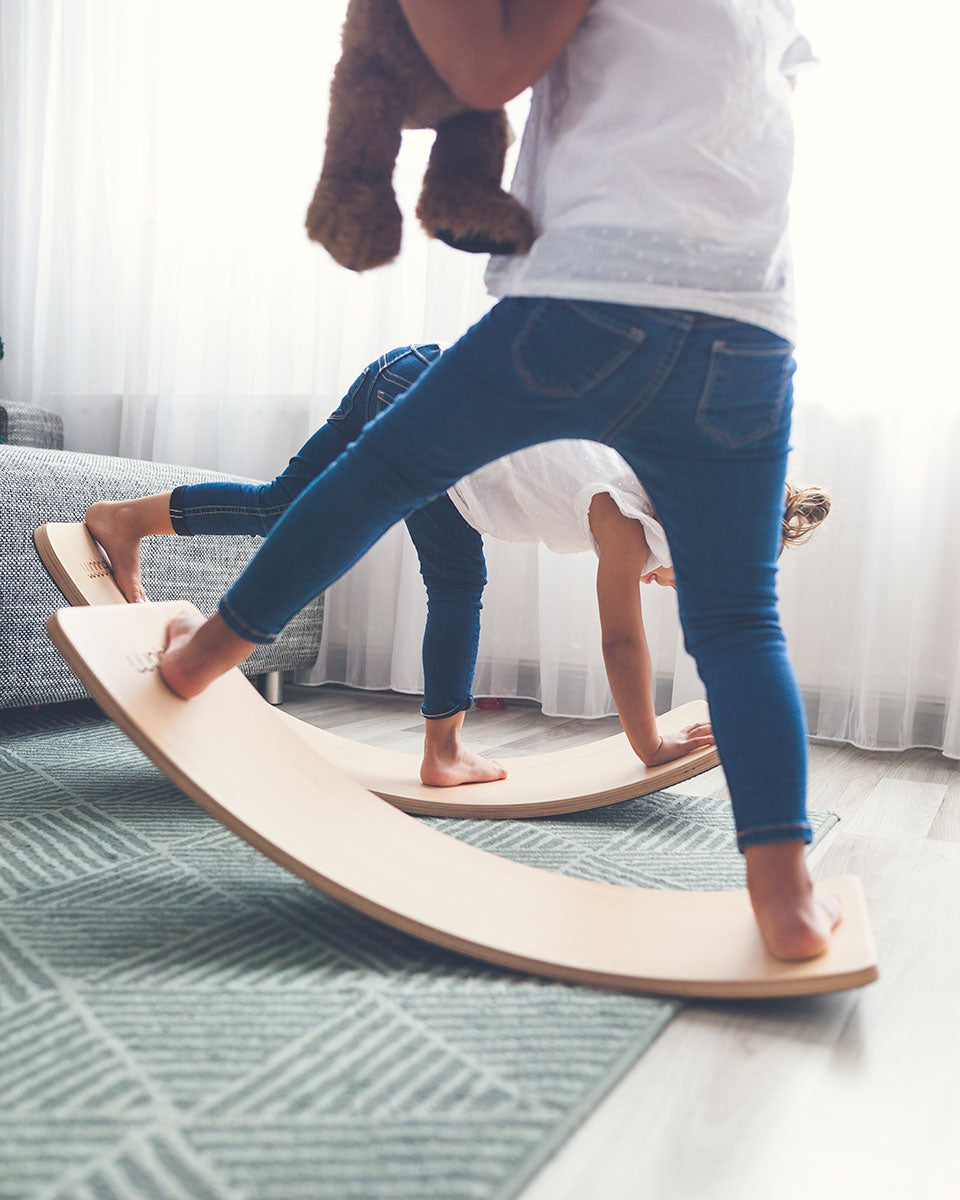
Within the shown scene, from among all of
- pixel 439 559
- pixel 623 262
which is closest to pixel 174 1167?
pixel 623 262

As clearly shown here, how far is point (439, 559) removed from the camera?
4.03 feet

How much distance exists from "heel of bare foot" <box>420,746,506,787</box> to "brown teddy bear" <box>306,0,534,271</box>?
0.66m

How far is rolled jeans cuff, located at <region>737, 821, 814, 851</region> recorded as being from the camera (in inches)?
26.5

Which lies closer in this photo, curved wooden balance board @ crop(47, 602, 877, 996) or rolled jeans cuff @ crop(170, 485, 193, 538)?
curved wooden balance board @ crop(47, 602, 877, 996)

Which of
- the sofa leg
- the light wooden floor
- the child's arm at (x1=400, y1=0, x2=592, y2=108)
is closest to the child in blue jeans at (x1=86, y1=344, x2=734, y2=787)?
the light wooden floor

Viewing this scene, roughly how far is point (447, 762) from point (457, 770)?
0.05 ft

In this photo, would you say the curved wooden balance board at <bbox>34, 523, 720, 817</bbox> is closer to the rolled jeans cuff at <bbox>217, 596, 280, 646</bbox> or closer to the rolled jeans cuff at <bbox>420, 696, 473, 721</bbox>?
the rolled jeans cuff at <bbox>420, 696, 473, 721</bbox>

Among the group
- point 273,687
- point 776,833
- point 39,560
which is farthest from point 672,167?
point 273,687

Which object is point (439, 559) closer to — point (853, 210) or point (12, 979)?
point (12, 979)

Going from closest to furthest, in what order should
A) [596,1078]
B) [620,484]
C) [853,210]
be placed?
1. [596,1078]
2. [620,484]
3. [853,210]

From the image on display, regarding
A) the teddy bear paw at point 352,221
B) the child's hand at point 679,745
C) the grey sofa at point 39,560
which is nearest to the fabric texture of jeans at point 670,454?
the teddy bear paw at point 352,221

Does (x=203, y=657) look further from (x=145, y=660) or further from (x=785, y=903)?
(x=785, y=903)

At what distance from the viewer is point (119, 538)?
3.99 ft

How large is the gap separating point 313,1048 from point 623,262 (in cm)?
53
